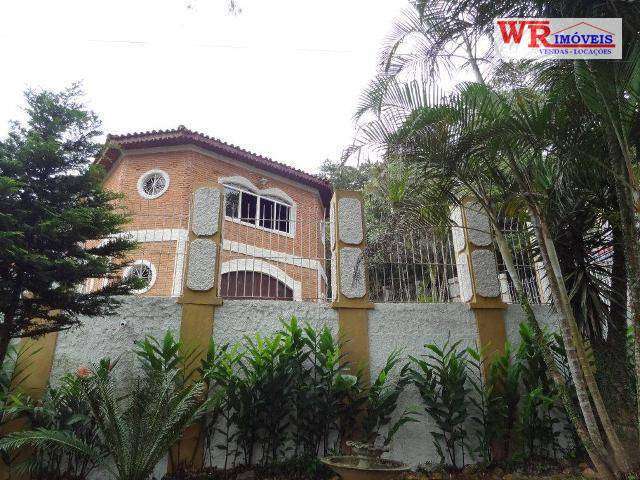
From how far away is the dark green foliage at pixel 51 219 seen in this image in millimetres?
4129

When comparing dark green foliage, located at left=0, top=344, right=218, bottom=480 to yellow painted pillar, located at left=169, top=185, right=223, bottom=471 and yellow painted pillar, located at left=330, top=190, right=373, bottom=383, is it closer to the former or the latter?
yellow painted pillar, located at left=169, top=185, right=223, bottom=471

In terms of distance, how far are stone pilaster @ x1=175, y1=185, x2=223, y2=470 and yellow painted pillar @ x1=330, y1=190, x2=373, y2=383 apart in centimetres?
155

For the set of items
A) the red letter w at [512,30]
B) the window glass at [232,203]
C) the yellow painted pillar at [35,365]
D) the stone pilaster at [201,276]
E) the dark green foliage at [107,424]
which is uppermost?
the window glass at [232,203]

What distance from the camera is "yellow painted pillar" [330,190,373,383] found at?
216 inches

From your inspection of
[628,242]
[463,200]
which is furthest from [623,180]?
[463,200]

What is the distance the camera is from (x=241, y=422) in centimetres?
458

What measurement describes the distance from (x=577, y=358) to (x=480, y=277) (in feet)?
7.02

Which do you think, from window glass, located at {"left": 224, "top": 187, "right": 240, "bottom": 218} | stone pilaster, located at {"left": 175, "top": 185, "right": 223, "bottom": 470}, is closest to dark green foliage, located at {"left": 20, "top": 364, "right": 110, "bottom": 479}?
stone pilaster, located at {"left": 175, "top": 185, "right": 223, "bottom": 470}

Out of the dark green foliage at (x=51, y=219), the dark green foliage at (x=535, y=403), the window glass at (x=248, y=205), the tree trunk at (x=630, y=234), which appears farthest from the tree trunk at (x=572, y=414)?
the window glass at (x=248, y=205)

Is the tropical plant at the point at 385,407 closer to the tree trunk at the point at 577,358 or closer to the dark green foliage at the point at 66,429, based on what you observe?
the tree trunk at the point at 577,358

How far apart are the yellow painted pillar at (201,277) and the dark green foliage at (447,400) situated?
2.54m

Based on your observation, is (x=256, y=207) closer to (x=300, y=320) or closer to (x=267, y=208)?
(x=267, y=208)

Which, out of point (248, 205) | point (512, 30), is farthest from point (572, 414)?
point (248, 205)

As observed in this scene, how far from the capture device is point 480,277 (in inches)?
239
